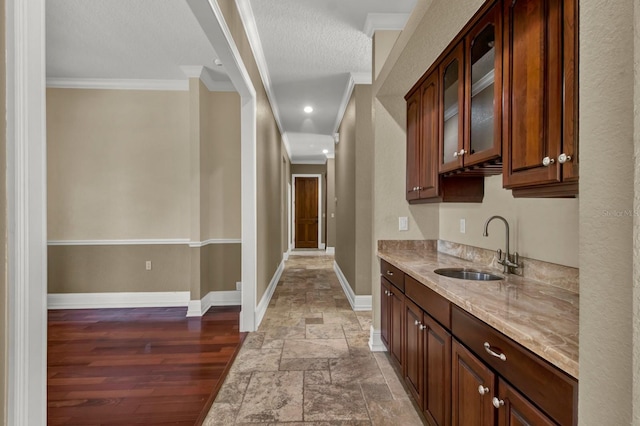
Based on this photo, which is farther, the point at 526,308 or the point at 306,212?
the point at 306,212

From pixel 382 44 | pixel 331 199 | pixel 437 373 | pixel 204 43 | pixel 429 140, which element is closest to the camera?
pixel 437 373

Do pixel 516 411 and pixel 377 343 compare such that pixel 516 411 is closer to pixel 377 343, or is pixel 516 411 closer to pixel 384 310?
pixel 384 310

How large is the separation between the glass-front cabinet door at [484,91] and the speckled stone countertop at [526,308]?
62 centimetres

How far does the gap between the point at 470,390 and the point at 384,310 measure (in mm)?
1383

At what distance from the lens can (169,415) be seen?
1979 millimetres

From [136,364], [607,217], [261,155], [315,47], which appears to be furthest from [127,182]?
[607,217]

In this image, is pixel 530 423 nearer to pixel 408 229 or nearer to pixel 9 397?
pixel 9 397


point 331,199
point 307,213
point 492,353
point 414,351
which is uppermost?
Result: point 331,199

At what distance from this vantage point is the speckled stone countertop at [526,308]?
0.86 meters

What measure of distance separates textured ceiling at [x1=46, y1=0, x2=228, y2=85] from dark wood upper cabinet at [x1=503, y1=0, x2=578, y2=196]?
2.58 metres

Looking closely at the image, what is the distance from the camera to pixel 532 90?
1.23 m

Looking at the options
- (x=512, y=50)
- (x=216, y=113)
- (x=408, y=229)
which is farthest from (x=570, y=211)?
(x=216, y=113)

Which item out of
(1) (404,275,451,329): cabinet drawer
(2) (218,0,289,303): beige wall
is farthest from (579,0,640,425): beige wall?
(2) (218,0,289,303): beige wall

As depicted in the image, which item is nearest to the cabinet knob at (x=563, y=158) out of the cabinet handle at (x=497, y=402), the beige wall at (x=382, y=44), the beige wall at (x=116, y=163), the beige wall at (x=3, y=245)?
the cabinet handle at (x=497, y=402)
